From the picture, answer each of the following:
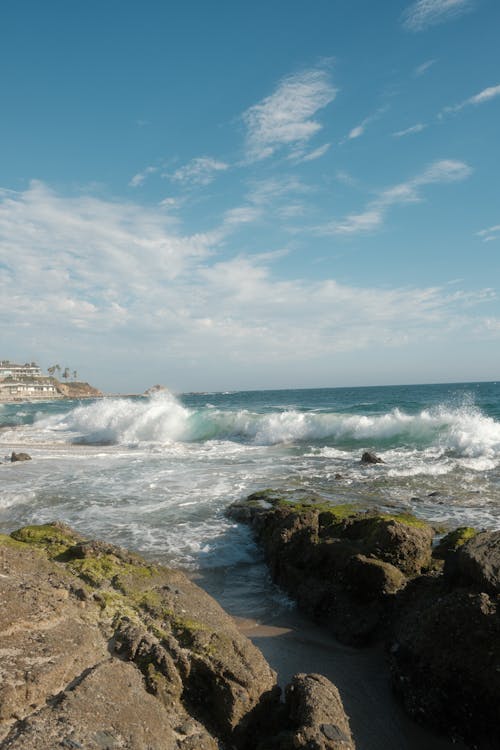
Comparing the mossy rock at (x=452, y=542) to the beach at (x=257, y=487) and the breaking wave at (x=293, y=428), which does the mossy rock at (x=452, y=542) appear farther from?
the breaking wave at (x=293, y=428)

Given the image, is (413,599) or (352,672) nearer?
(352,672)

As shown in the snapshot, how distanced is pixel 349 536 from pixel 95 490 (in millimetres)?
8690

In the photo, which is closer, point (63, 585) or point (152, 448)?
point (63, 585)

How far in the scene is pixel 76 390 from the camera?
142 meters

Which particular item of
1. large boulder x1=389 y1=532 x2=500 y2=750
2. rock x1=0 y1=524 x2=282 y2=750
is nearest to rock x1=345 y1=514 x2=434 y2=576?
large boulder x1=389 y1=532 x2=500 y2=750

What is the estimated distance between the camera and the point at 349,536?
7.55 meters

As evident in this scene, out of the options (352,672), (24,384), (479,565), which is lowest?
(352,672)

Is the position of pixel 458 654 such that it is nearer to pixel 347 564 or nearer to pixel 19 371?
pixel 347 564

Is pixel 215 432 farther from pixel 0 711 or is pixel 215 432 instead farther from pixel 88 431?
pixel 0 711

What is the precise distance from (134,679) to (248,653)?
3.77 ft

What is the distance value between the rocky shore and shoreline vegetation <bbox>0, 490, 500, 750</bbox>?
1cm

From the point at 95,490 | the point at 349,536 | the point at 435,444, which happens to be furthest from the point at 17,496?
the point at 435,444

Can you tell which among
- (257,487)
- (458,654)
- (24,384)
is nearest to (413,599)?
(458,654)

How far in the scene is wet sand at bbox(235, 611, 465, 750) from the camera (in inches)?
160
